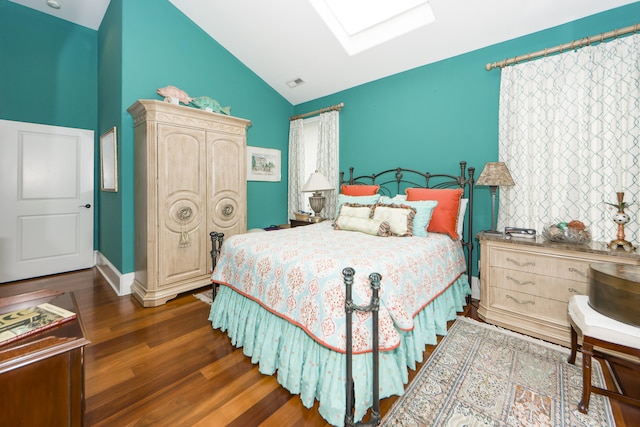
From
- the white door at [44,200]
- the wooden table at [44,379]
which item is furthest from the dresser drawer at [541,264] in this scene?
the white door at [44,200]

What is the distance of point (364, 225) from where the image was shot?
8.17 feet

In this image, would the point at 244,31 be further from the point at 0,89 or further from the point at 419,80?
the point at 0,89

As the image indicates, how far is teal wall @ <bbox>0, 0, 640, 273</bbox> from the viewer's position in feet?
9.40

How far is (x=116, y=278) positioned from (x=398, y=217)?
3234 millimetres

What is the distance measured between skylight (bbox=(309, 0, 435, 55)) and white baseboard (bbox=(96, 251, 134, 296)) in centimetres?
359

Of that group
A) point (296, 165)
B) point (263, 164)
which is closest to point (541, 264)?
point (296, 165)

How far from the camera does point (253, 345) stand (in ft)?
6.18

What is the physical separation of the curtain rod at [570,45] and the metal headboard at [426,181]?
3.20 feet

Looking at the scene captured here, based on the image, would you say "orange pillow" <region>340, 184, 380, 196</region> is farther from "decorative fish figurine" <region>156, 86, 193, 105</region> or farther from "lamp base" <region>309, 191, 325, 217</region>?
"decorative fish figurine" <region>156, 86, 193, 105</region>

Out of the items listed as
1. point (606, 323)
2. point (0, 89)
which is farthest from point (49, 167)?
point (606, 323)

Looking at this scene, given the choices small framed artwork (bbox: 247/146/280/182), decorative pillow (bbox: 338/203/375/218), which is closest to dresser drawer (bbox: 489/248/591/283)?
decorative pillow (bbox: 338/203/375/218)

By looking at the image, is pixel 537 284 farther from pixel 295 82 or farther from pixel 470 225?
pixel 295 82

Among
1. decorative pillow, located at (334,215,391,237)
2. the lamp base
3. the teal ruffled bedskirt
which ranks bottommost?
the teal ruffled bedskirt

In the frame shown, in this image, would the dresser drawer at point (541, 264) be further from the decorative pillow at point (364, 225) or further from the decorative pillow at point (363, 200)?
the decorative pillow at point (363, 200)
